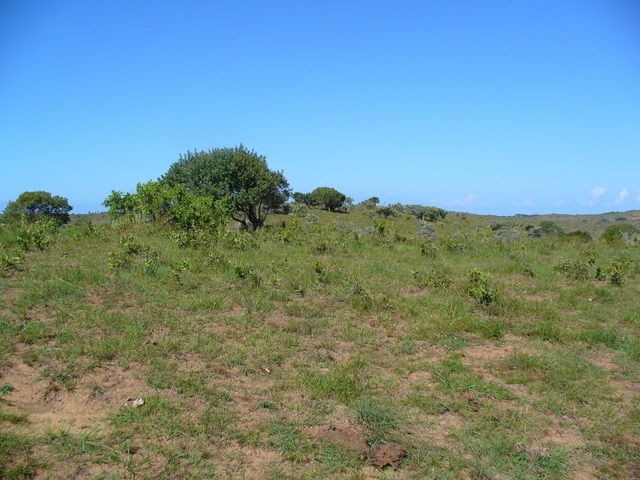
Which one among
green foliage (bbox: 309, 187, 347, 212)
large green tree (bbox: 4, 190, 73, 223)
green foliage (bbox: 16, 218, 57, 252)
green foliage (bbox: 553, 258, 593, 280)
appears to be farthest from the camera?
green foliage (bbox: 309, 187, 347, 212)

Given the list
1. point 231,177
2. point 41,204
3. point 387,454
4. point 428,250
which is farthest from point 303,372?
point 41,204

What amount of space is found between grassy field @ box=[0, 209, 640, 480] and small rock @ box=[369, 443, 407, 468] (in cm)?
4

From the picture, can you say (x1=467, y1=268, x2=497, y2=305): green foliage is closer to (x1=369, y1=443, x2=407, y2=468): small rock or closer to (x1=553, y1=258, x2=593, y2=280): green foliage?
(x1=553, y1=258, x2=593, y2=280): green foliage

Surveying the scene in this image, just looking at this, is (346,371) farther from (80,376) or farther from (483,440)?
(80,376)

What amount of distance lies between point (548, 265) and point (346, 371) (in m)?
6.77

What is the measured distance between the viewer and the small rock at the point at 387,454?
2982 millimetres

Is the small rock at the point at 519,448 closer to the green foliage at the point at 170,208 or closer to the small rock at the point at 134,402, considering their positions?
the small rock at the point at 134,402

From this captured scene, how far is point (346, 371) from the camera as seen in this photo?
4.26 metres

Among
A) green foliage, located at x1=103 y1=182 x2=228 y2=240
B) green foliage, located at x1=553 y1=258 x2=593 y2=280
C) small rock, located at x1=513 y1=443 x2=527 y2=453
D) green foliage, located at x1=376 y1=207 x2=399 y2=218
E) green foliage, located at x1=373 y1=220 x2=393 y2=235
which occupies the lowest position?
small rock, located at x1=513 y1=443 x2=527 y2=453

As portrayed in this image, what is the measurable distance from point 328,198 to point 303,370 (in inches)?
1320

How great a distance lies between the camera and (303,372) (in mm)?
4219

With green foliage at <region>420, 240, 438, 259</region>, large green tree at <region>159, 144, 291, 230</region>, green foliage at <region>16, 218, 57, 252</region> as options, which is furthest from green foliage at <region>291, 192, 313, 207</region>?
green foliage at <region>16, 218, 57, 252</region>

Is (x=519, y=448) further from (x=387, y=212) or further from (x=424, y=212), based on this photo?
(x=424, y=212)

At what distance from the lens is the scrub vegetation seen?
3.01m
